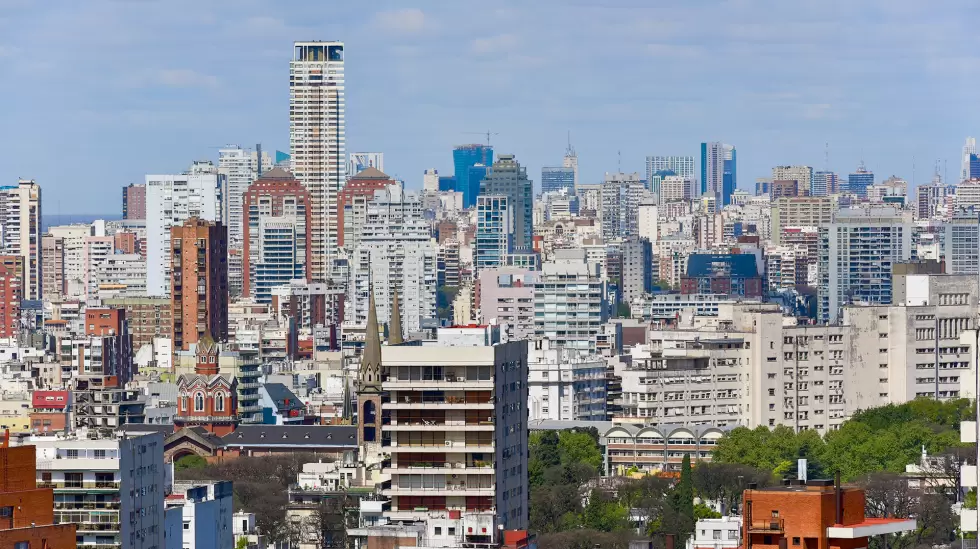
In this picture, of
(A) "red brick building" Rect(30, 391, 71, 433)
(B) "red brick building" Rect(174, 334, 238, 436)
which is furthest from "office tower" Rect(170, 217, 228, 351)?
(A) "red brick building" Rect(30, 391, 71, 433)

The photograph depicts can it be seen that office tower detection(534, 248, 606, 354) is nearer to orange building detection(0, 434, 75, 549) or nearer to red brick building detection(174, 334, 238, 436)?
red brick building detection(174, 334, 238, 436)

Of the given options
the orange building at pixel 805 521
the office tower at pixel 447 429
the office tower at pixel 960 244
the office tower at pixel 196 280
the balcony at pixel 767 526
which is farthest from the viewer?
the office tower at pixel 960 244

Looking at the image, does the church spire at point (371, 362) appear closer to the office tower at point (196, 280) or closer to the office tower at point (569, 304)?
the office tower at point (196, 280)

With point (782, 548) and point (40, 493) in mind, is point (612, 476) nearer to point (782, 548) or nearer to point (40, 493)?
point (40, 493)

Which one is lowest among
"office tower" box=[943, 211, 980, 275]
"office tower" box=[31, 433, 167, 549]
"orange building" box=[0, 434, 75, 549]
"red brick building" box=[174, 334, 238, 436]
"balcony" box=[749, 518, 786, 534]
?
"red brick building" box=[174, 334, 238, 436]

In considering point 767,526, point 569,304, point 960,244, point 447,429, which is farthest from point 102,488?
point 960,244

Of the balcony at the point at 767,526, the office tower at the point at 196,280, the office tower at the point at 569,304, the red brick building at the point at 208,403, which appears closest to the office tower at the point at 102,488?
the balcony at the point at 767,526
